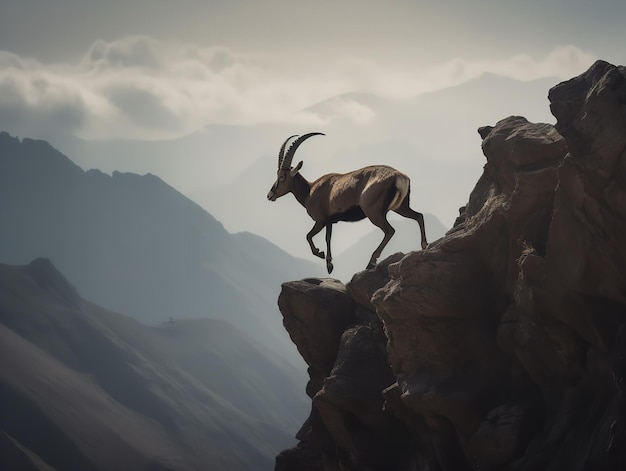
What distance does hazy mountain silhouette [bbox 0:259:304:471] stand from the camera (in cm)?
10650

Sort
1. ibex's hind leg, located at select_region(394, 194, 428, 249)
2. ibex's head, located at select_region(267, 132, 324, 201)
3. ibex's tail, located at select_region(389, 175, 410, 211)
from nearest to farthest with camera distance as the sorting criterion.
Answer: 1. ibex's tail, located at select_region(389, 175, 410, 211)
2. ibex's hind leg, located at select_region(394, 194, 428, 249)
3. ibex's head, located at select_region(267, 132, 324, 201)

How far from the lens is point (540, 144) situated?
1500 centimetres

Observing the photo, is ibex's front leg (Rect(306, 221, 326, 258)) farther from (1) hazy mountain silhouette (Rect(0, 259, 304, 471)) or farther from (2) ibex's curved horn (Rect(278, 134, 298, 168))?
(1) hazy mountain silhouette (Rect(0, 259, 304, 471))

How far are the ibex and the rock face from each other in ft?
5.64

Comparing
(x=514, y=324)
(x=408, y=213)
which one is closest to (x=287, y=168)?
(x=408, y=213)

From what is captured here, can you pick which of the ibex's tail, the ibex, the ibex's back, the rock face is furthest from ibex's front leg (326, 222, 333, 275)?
the ibex's tail

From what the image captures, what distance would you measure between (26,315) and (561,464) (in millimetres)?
150630

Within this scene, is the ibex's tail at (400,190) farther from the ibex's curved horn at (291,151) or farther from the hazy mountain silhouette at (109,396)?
the hazy mountain silhouette at (109,396)

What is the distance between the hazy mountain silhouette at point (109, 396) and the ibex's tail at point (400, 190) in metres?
86.2

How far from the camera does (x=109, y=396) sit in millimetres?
138750

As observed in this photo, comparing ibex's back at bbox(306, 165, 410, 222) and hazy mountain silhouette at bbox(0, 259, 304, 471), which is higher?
hazy mountain silhouette at bbox(0, 259, 304, 471)

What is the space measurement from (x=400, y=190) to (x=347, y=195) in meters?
2.06

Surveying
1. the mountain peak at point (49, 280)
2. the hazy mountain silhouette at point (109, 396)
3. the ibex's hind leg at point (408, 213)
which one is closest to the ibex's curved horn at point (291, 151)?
the ibex's hind leg at point (408, 213)

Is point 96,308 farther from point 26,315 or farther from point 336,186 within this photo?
point 336,186
